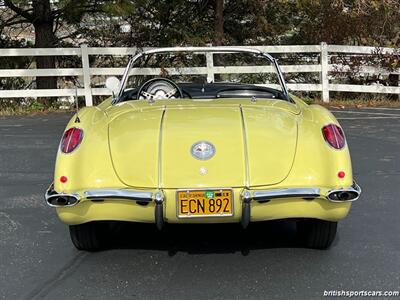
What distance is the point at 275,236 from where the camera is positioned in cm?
418

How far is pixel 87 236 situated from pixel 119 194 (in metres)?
0.63

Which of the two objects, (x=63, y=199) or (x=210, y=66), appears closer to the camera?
(x=63, y=199)

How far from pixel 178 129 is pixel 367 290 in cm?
149

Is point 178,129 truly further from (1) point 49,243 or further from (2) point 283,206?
(1) point 49,243

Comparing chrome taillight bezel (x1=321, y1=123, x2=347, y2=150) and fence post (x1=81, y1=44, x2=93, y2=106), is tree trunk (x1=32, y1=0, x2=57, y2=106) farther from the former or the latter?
chrome taillight bezel (x1=321, y1=123, x2=347, y2=150)

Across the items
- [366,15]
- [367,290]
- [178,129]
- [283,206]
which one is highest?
[366,15]

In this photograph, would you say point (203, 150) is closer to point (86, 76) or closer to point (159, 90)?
point (159, 90)

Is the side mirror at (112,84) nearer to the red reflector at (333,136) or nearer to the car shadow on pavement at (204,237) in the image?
the car shadow on pavement at (204,237)

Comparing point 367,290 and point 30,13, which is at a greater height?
point 30,13

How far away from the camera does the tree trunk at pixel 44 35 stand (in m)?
13.0

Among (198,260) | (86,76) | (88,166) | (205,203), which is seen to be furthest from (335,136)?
(86,76)

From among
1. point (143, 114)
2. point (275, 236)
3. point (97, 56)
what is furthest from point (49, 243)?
point (97, 56)

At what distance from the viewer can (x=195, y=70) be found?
12.6 m

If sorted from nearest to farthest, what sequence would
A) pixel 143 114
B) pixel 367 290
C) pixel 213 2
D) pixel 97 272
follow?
1. pixel 367 290
2. pixel 97 272
3. pixel 143 114
4. pixel 213 2
